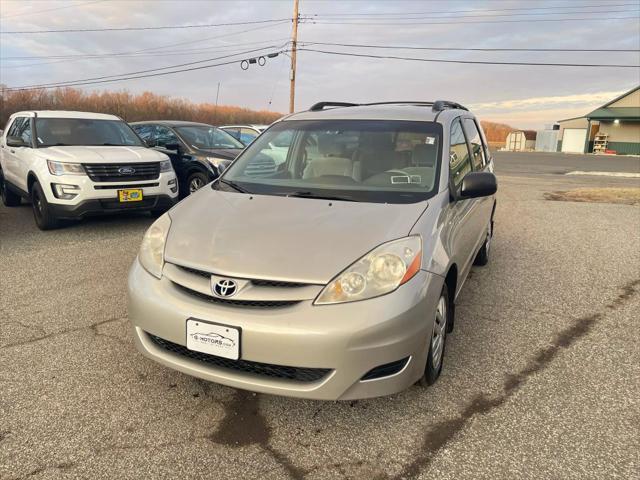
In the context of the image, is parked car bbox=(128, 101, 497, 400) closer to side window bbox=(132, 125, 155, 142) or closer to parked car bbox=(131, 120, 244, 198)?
parked car bbox=(131, 120, 244, 198)

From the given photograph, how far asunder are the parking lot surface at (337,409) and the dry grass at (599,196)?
7.80 metres

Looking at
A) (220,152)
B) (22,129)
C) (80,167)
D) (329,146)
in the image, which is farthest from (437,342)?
(22,129)

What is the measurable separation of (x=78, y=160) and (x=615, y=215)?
30.6 ft

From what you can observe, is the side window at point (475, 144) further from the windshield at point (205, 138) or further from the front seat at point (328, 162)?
the windshield at point (205, 138)

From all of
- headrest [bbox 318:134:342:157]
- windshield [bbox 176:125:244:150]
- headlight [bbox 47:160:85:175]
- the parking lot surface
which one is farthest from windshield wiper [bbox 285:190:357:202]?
windshield [bbox 176:125:244:150]

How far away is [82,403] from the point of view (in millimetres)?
2693

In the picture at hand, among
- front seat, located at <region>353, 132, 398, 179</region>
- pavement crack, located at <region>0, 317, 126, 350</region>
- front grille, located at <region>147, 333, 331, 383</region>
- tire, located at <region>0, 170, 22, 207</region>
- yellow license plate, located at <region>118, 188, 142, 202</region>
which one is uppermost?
front seat, located at <region>353, 132, 398, 179</region>

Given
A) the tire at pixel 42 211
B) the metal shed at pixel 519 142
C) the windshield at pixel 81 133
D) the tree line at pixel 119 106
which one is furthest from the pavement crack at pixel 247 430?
the metal shed at pixel 519 142

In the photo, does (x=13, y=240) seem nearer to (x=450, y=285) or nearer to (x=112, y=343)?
(x=112, y=343)

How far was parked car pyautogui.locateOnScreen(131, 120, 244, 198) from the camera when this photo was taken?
8.50m

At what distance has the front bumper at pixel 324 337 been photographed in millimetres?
2205

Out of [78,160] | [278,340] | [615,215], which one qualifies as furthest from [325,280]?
[615,215]

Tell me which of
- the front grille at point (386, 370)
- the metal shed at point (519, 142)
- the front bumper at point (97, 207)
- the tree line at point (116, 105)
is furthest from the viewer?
the metal shed at point (519, 142)

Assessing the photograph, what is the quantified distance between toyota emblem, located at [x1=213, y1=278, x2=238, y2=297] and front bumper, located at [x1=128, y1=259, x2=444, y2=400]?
0.06 m
